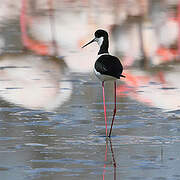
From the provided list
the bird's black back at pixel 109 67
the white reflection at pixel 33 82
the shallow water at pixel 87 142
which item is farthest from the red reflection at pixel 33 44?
the bird's black back at pixel 109 67

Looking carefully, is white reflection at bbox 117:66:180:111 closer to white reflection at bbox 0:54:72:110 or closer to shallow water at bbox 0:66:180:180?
shallow water at bbox 0:66:180:180

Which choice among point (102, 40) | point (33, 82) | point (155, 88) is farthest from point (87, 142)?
point (33, 82)

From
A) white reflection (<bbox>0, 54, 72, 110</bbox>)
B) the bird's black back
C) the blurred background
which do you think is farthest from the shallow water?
the bird's black back

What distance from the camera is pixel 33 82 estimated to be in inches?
414

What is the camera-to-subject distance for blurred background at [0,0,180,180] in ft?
21.1

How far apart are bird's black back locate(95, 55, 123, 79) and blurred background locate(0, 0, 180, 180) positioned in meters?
0.52

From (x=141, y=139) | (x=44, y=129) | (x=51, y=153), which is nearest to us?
(x=51, y=153)

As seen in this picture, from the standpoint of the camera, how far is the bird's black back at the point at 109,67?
7898 millimetres

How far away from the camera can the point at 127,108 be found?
8906mm

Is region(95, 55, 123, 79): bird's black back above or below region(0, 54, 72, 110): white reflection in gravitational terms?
above

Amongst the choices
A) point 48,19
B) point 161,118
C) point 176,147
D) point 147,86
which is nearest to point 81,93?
point 147,86

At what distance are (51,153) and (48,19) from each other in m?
9.37

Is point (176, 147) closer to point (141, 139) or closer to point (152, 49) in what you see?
point (141, 139)

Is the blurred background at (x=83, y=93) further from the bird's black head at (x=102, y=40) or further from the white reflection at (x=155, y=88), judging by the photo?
the bird's black head at (x=102, y=40)
